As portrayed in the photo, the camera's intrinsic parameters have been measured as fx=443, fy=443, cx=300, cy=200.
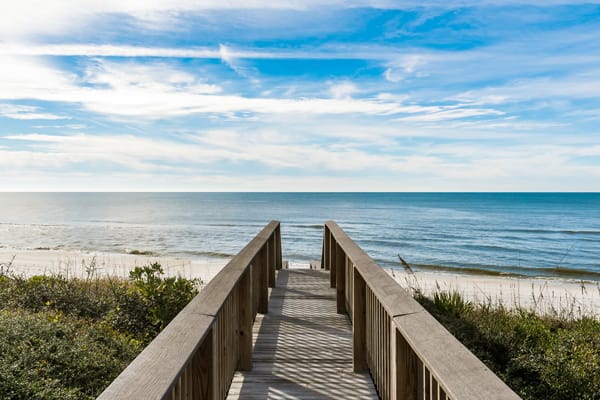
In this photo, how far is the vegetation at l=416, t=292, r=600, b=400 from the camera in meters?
5.09

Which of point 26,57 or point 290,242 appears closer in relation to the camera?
point 26,57

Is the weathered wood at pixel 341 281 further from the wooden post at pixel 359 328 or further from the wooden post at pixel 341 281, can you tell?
the wooden post at pixel 359 328

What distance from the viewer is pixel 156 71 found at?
16.8 metres

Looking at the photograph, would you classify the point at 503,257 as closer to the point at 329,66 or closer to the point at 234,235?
the point at 329,66

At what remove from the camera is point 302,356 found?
14.2 feet

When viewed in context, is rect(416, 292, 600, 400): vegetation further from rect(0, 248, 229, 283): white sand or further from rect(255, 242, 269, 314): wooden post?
rect(0, 248, 229, 283): white sand

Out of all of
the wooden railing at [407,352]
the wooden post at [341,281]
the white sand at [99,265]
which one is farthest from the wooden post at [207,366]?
the white sand at [99,265]

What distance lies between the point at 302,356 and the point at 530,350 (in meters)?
3.43

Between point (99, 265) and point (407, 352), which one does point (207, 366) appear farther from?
point (99, 265)

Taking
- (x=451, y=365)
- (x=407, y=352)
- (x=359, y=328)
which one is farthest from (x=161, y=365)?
(x=359, y=328)

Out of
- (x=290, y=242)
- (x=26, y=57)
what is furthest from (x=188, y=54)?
(x=290, y=242)

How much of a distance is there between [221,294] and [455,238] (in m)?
33.7

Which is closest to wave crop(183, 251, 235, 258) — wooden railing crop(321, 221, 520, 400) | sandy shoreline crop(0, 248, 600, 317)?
sandy shoreline crop(0, 248, 600, 317)

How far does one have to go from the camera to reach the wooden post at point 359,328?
12.9 ft
